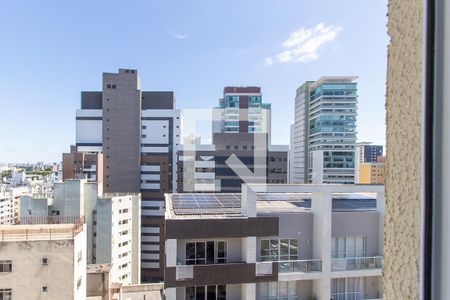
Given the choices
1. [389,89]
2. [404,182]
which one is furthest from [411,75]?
[404,182]

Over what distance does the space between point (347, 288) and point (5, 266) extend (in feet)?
29.8

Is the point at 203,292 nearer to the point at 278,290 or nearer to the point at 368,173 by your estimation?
the point at 278,290

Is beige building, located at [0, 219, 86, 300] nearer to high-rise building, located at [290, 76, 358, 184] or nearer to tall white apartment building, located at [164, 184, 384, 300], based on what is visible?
tall white apartment building, located at [164, 184, 384, 300]

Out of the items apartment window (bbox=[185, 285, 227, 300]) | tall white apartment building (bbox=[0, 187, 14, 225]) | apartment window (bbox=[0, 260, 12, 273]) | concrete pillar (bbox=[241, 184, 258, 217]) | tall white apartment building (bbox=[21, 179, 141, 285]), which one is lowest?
tall white apartment building (bbox=[0, 187, 14, 225])

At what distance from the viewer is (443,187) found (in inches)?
17.4

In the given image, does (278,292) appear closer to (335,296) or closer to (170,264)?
(335,296)

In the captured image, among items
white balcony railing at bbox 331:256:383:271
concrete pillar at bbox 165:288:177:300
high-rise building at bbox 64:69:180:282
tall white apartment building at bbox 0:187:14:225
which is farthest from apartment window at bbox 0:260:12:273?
tall white apartment building at bbox 0:187:14:225

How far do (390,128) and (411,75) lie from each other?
123 millimetres

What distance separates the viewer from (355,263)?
22.4 feet

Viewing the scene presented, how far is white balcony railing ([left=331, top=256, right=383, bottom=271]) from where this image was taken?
6703mm

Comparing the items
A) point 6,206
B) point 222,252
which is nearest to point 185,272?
point 222,252

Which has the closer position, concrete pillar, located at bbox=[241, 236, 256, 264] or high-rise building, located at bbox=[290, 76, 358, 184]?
concrete pillar, located at bbox=[241, 236, 256, 264]

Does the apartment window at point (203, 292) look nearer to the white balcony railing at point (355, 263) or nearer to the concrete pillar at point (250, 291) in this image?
the concrete pillar at point (250, 291)

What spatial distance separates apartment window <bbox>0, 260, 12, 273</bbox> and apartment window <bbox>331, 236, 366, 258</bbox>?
868cm
